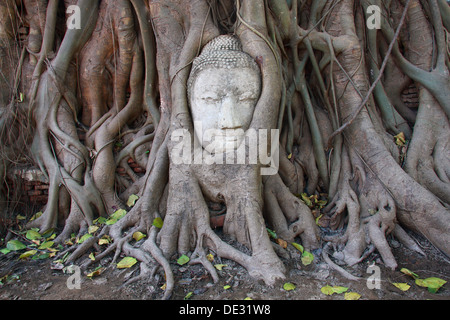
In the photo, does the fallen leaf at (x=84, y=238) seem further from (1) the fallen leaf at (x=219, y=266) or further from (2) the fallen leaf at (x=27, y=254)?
(1) the fallen leaf at (x=219, y=266)

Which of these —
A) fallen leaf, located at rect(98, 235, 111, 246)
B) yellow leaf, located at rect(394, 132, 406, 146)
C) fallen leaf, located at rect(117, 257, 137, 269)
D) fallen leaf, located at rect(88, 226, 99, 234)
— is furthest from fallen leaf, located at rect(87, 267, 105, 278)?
yellow leaf, located at rect(394, 132, 406, 146)

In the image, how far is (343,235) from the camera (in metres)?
2.34

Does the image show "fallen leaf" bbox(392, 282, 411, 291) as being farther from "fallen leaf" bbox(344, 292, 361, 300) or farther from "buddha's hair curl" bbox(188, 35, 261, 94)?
"buddha's hair curl" bbox(188, 35, 261, 94)

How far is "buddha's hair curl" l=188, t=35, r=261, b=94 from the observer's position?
232cm

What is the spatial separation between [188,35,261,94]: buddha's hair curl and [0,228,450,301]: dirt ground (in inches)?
60.9

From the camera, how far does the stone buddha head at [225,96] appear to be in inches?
89.9

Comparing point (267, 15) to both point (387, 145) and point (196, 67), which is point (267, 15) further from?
point (387, 145)

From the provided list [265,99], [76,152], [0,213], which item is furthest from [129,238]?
[265,99]

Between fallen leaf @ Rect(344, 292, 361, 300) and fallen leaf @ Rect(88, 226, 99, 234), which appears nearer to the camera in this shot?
fallen leaf @ Rect(344, 292, 361, 300)

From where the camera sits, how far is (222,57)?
2328 millimetres

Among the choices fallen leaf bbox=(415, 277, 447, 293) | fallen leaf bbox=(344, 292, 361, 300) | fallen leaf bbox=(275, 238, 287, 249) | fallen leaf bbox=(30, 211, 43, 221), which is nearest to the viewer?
fallen leaf bbox=(344, 292, 361, 300)

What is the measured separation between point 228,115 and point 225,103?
0.11 m

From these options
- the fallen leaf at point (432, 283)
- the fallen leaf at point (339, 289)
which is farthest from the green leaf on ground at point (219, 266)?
the fallen leaf at point (432, 283)

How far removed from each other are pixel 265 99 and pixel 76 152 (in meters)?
1.95
